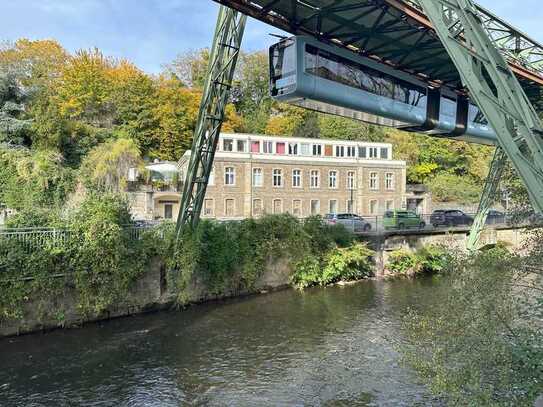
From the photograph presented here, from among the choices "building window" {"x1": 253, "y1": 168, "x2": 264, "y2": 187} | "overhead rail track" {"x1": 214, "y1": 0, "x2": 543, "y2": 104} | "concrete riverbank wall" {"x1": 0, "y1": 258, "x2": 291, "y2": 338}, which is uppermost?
"overhead rail track" {"x1": 214, "y1": 0, "x2": 543, "y2": 104}

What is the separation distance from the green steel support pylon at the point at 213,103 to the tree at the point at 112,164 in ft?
53.4

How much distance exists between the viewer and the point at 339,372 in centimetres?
1227

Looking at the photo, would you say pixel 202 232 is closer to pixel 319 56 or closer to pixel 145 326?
pixel 145 326

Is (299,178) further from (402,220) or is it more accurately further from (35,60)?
(35,60)

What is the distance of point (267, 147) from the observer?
1576 inches

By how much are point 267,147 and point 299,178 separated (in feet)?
12.8

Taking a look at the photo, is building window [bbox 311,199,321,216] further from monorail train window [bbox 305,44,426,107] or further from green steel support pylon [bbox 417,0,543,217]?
green steel support pylon [bbox 417,0,543,217]

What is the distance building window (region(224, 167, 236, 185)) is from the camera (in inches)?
1484

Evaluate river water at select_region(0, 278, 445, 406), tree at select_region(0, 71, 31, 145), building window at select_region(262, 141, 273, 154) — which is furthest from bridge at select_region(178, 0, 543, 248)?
tree at select_region(0, 71, 31, 145)

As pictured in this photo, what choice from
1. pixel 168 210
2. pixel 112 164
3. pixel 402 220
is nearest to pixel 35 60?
pixel 112 164

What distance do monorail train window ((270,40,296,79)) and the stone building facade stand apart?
25.4 metres

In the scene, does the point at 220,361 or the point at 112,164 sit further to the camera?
the point at 112,164

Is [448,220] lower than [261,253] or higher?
higher

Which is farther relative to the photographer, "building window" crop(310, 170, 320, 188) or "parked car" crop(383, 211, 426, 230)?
"building window" crop(310, 170, 320, 188)
